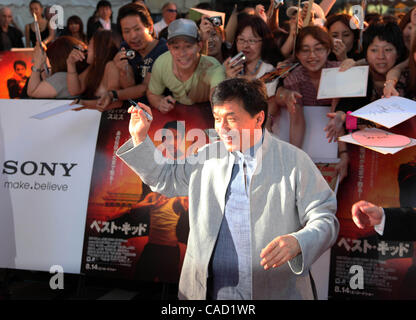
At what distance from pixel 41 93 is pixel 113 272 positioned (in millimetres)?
1654

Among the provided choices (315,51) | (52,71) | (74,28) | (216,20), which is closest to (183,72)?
(216,20)

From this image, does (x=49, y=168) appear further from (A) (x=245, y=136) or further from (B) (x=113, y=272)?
(A) (x=245, y=136)

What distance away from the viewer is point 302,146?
3404mm

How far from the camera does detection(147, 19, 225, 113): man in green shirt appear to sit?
11.0 ft

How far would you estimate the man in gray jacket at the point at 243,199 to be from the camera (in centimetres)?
216

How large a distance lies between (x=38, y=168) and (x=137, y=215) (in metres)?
0.92

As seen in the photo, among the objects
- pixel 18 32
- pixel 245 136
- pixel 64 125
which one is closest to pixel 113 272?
pixel 64 125

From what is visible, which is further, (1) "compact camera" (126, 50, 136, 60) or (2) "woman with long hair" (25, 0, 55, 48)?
(2) "woman with long hair" (25, 0, 55, 48)

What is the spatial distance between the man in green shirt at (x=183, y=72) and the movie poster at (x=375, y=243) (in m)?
1.21

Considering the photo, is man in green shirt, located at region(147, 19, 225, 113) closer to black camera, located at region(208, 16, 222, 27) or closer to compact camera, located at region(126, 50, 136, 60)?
compact camera, located at region(126, 50, 136, 60)

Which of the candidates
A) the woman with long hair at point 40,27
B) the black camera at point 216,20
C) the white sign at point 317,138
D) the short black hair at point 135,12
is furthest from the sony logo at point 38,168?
the woman with long hair at point 40,27

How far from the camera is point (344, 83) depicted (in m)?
3.20

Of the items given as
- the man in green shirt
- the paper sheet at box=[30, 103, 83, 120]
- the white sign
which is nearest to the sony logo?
the paper sheet at box=[30, 103, 83, 120]

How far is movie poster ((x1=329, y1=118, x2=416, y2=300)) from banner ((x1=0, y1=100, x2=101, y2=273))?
1.92 meters
